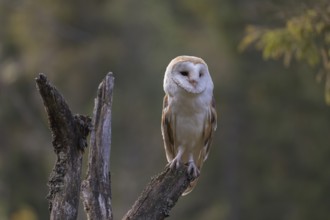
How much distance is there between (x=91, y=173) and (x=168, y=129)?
1.75 m

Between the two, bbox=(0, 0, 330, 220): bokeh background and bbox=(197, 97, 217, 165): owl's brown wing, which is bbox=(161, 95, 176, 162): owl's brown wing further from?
bbox=(0, 0, 330, 220): bokeh background

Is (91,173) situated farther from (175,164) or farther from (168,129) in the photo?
(168,129)

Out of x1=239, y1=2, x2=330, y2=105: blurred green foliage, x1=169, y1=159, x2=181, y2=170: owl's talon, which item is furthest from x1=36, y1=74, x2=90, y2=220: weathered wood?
x1=239, y1=2, x2=330, y2=105: blurred green foliage

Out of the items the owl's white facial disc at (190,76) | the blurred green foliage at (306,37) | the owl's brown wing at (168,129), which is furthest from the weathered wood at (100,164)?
the blurred green foliage at (306,37)

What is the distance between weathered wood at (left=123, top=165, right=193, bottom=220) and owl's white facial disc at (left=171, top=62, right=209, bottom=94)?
93cm

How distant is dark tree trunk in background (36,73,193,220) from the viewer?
783 centimetres

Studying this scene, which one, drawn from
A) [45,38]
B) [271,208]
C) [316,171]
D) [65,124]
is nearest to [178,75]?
[65,124]

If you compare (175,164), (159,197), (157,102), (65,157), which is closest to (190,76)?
(175,164)

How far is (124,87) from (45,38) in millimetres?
4242

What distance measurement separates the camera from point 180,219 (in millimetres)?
31828

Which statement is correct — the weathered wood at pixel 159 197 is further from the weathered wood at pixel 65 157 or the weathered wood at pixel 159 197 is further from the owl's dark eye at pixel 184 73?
the owl's dark eye at pixel 184 73

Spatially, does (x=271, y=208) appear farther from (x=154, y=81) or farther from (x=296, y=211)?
(x=154, y=81)

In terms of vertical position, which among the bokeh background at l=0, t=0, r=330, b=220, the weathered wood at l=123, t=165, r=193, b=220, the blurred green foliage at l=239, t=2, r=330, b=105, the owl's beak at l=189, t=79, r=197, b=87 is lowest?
the weathered wood at l=123, t=165, r=193, b=220

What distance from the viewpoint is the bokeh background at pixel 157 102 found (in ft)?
86.8
